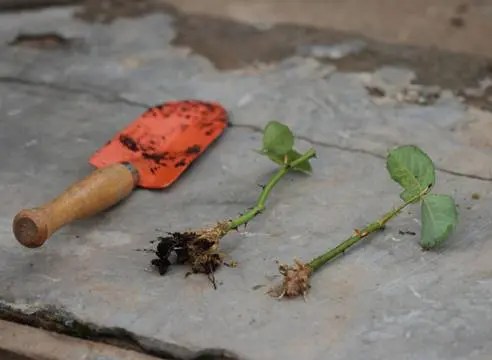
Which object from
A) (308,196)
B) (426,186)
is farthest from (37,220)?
(426,186)

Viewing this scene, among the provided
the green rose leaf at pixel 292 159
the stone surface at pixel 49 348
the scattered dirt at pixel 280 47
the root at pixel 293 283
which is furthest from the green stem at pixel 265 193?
the scattered dirt at pixel 280 47

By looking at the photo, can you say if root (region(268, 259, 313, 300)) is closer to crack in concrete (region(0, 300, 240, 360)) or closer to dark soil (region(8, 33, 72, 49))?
crack in concrete (region(0, 300, 240, 360))

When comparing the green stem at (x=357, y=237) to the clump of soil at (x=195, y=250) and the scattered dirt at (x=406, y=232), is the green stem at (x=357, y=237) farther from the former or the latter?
the clump of soil at (x=195, y=250)

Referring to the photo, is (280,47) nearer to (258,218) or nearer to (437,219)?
(258,218)

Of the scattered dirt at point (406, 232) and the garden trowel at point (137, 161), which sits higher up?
the scattered dirt at point (406, 232)

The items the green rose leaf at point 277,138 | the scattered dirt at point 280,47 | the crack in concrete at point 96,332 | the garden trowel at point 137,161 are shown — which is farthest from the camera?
the scattered dirt at point 280,47

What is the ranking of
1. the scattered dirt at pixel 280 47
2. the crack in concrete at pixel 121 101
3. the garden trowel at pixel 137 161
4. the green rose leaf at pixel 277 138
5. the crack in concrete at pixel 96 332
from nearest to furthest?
1. the crack in concrete at pixel 96 332
2. the garden trowel at pixel 137 161
3. the green rose leaf at pixel 277 138
4. the crack in concrete at pixel 121 101
5. the scattered dirt at pixel 280 47

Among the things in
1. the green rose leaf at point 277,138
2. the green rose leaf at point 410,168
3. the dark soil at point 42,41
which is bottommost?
the dark soil at point 42,41
